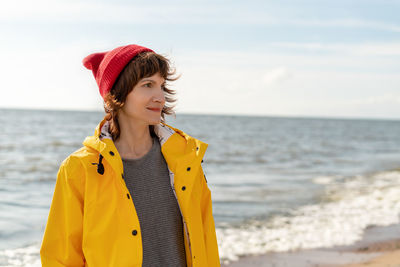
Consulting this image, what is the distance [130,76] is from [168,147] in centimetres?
46

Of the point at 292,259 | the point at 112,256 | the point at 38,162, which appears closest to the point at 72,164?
the point at 112,256

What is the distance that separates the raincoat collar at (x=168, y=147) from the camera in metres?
2.19

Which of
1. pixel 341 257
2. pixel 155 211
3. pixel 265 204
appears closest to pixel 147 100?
pixel 155 211

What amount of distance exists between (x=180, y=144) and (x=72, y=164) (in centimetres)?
64

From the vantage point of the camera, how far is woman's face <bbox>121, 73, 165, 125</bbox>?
232 cm

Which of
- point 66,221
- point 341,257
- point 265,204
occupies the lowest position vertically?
point 341,257

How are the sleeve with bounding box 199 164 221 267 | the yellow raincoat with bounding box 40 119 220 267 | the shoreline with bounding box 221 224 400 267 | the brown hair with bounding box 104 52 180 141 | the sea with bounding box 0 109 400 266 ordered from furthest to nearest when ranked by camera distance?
the sea with bounding box 0 109 400 266 → the shoreline with bounding box 221 224 400 267 → the sleeve with bounding box 199 164 221 267 → the brown hair with bounding box 104 52 180 141 → the yellow raincoat with bounding box 40 119 220 267

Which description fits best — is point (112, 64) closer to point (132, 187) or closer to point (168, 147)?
point (168, 147)

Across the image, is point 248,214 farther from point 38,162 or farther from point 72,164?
point 38,162

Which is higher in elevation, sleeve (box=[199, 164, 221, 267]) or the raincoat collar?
the raincoat collar

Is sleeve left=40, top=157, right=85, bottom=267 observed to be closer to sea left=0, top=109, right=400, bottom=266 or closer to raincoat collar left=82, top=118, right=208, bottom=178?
raincoat collar left=82, top=118, right=208, bottom=178

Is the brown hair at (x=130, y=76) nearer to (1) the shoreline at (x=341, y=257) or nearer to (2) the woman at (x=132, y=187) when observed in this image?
(2) the woman at (x=132, y=187)

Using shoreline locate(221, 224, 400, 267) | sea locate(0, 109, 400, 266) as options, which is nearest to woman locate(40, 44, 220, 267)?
shoreline locate(221, 224, 400, 267)

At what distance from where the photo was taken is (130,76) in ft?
7.56
